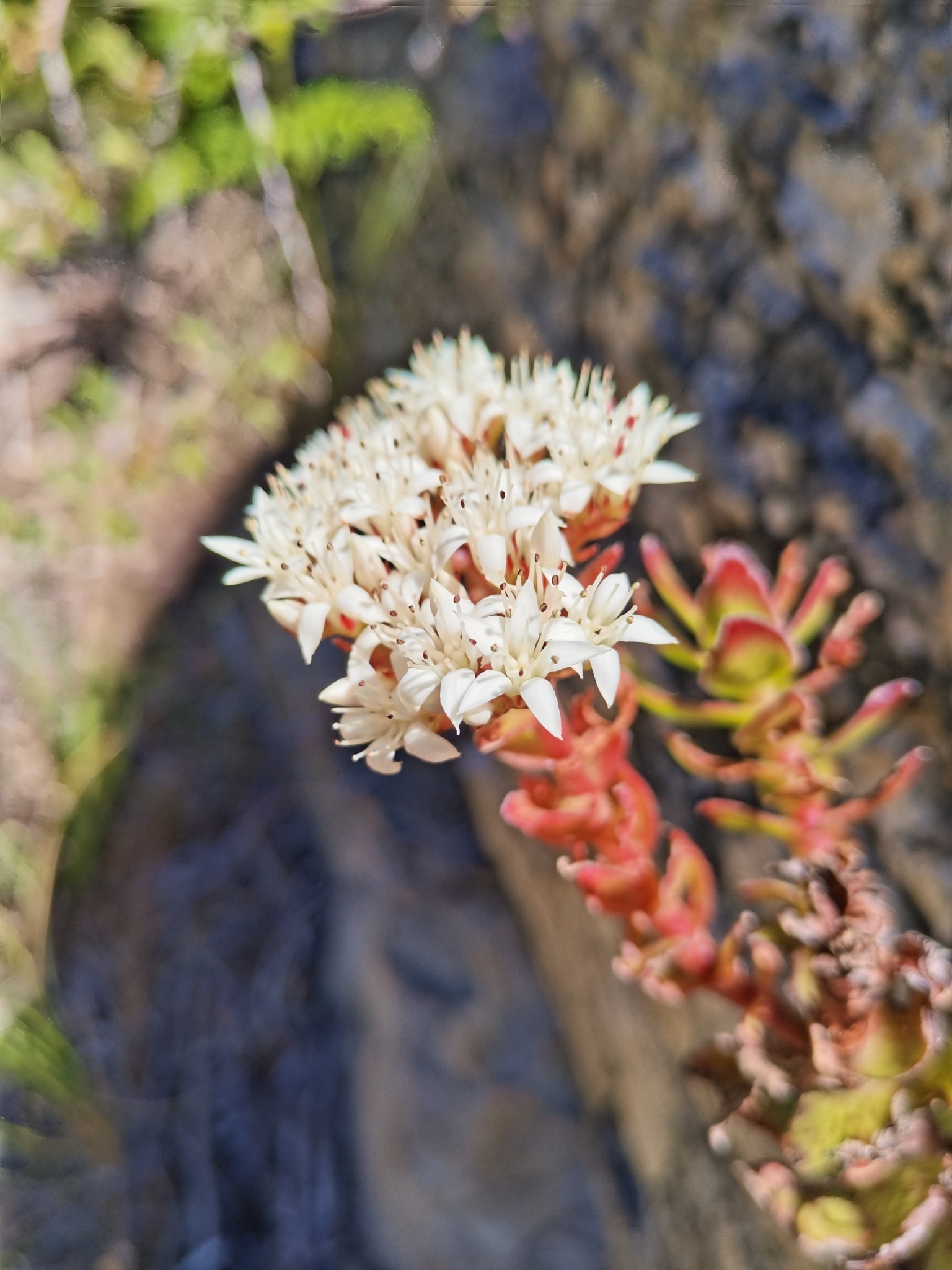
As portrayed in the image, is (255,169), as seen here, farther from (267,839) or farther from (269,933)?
(269,933)

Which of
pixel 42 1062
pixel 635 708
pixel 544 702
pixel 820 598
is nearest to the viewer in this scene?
pixel 544 702

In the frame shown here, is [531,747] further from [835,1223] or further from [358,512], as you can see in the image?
[835,1223]

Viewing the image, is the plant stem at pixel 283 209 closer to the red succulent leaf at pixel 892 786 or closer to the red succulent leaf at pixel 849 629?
the red succulent leaf at pixel 849 629

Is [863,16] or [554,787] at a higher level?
[863,16]

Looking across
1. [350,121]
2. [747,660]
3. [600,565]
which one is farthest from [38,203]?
[747,660]

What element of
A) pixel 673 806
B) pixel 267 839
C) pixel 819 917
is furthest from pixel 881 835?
pixel 267 839
